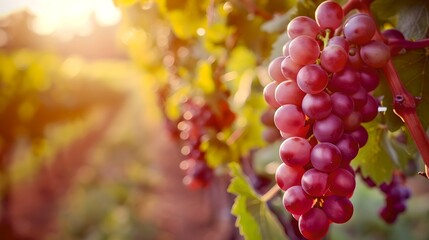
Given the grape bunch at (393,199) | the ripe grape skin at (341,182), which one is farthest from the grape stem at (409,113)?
the grape bunch at (393,199)

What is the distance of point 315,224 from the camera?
2.30 feet

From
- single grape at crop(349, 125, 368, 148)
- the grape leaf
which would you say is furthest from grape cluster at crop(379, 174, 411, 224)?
single grape at crop(349, 125, 368, 148)

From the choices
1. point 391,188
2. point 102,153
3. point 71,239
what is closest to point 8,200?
point 71,239

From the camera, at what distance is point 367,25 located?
2.44 feet

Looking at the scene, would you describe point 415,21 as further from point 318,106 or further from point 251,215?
point 251,215

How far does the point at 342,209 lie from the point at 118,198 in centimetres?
1064

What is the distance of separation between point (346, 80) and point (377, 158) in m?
0.44

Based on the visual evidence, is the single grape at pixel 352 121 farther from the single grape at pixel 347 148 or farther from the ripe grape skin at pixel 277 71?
the ripe grape skin at pixel 277 71

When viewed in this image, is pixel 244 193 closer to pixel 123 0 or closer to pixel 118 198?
pixel 123 0

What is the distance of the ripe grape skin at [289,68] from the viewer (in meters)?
0.76

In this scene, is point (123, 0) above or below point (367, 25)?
above

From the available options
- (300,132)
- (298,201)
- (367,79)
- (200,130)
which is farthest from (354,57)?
(200,130)

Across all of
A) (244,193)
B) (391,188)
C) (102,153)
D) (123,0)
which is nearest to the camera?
(244,193)

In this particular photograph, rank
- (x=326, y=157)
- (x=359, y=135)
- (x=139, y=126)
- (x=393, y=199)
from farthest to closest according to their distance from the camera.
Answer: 1. (x=139, y=126)
2. (x=393, y=199)
3. (x=359, y=135)
4. (x=326, y=157)
